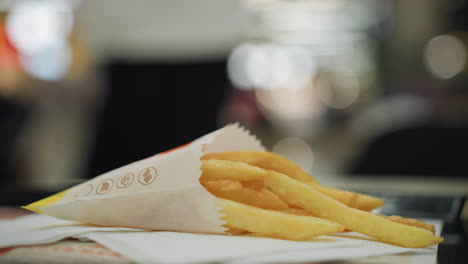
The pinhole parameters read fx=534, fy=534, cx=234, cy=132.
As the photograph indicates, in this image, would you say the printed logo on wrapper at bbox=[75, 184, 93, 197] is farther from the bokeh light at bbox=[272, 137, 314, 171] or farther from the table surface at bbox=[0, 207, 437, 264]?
the bokeh light at bbox=[272, 137, 314, 171]

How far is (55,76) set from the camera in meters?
4.26

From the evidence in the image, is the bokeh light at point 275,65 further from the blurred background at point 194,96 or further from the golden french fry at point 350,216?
the golden french fry at point 350,216

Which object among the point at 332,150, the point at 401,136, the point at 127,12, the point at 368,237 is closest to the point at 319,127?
the point at 332,150

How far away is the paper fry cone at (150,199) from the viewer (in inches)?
25.1

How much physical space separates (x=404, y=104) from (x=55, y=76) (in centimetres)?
385

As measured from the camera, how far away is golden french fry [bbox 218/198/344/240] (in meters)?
0.59

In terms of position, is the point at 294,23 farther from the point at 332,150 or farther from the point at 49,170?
the point at 49,170

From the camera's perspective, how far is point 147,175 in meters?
0.68

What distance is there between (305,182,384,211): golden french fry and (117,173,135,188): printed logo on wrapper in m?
0.23

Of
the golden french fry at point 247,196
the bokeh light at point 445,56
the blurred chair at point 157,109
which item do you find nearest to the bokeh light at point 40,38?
the blurred chair at point 157,109

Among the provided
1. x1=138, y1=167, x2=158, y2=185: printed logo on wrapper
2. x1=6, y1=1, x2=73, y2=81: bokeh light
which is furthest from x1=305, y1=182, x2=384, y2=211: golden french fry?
x1=6, y1=1, x2=73, y2=81: bokeh light

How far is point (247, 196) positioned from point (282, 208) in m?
0.05

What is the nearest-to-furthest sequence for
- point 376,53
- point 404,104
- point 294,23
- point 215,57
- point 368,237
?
1. point 368,237
2. point 215,57
3. point 404,104
4. point 294,23
5. point 376,53

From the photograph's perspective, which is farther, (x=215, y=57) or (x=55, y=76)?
(x=55, y=76)
